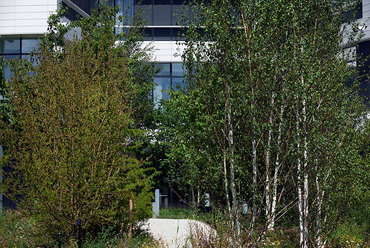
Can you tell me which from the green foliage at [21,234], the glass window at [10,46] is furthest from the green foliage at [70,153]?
the glass window at [10,46]

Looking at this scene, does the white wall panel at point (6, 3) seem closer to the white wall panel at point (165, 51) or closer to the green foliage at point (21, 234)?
the white wall panel at point (165, 51)

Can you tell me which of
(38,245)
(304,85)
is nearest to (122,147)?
(38,245)

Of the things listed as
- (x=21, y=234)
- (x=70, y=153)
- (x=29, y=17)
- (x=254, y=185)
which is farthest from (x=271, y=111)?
(x=29, y=17)

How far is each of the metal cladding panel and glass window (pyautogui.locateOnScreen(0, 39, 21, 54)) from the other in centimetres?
61

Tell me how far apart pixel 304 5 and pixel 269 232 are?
6474 millimetres

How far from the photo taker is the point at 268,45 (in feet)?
42.8

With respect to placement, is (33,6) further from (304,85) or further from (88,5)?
(304,85)

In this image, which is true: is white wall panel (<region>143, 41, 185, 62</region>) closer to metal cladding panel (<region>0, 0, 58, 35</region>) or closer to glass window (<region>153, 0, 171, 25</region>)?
glass window (<region>153, 0, 171, 25</region>)

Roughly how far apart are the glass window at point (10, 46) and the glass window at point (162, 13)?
13396 mm

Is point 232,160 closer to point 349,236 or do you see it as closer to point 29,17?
point 349,236

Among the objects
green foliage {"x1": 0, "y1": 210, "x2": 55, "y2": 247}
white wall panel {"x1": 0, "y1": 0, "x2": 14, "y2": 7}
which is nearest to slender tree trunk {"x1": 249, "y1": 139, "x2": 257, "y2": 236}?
green foliage {"x1": 0, "y1": 210, "x2": 55, "y2": 247}

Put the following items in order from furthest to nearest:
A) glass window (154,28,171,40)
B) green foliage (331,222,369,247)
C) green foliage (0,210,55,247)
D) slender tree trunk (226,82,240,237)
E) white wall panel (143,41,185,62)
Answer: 1. glass window (154,28,171,40)
2. white wall panel (143,41,185,62)
3. green foliage (0,210,55,247)
4. green foliage (331,222,369,247)
5. slender tree trunk (226,82,240,237)

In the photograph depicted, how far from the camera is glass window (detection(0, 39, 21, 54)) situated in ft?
106

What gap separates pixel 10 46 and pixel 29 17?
2.33 m
